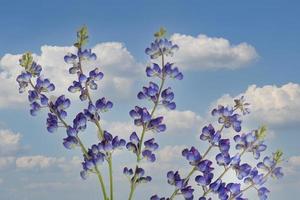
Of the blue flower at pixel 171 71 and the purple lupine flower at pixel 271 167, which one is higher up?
the blue flower at pixel 171 71

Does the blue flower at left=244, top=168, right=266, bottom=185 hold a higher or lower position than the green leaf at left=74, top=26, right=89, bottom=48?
lower

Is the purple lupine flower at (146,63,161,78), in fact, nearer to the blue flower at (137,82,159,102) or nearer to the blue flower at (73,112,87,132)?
the blue flower at (137,82,159,102)

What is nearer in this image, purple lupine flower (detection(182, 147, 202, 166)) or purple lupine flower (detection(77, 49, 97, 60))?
purple lupine flower (detection(182, 147, 202, 166))

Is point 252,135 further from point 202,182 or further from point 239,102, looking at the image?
point 202,182

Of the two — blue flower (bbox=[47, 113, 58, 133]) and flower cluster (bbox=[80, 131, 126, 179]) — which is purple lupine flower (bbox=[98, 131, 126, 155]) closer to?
flower cluster (bbox=[80, 131, 126, 179])

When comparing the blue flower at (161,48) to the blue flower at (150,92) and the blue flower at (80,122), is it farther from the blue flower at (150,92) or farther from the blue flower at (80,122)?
the blue flower at (80,122)

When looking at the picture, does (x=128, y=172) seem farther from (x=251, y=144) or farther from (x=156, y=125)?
(x=251, y=144)

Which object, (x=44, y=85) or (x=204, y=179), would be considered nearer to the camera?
(x=204, y=179)

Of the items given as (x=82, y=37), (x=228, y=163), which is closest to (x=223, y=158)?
(x=228, y=163)

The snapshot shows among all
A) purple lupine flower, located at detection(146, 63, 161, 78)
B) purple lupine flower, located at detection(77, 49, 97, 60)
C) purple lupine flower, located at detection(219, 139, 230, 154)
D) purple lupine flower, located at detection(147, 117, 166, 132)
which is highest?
purple lupine flower, located at detection(77, 49, 97, 60)
